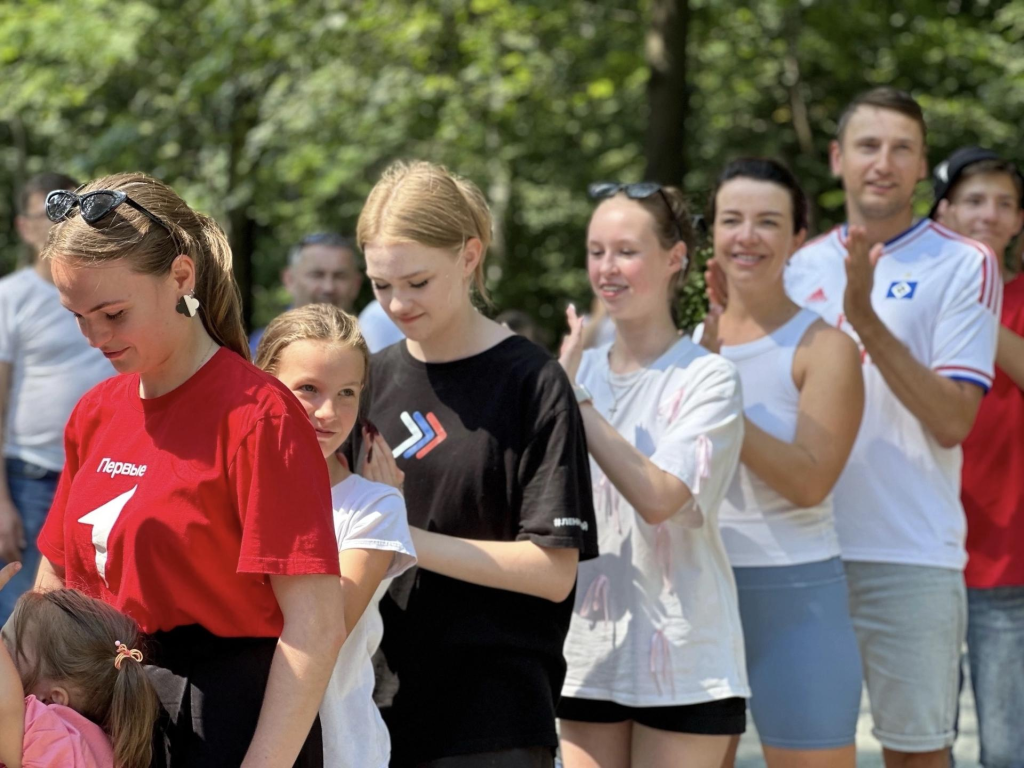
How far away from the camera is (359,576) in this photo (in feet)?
8.08

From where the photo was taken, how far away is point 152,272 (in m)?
2.10

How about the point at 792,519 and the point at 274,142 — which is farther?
the point at 274,142

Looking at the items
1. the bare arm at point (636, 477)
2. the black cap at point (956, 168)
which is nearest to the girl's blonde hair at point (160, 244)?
the bare arm at point (636, 477)

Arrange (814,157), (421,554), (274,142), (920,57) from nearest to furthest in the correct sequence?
1. (421,554)
2. (274,142)
3. (920,57)
4. (814,157)

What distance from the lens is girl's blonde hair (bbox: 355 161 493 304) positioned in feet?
9.46

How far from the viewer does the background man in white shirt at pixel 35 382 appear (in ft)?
18.6

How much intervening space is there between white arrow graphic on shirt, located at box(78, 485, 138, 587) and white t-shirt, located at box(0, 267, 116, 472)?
373 cm

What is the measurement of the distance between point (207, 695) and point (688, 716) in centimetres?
145

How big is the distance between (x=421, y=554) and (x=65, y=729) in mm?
865

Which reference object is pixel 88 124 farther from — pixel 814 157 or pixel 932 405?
pixel 932 405

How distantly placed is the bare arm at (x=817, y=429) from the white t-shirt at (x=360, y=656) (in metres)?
1.28

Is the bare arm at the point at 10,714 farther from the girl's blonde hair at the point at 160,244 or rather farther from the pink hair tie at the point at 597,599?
the pink hair tie at the point at 597,599

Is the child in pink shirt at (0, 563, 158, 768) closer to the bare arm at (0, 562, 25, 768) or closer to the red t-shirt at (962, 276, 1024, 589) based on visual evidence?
the bare arm at (0, 562, 25, 768)

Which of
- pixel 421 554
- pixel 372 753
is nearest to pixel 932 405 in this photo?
pixel 421 554
